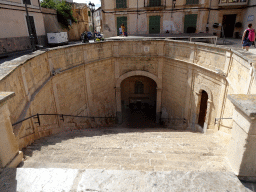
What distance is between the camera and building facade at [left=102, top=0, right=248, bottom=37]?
707 inches

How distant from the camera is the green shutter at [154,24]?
19.3 m

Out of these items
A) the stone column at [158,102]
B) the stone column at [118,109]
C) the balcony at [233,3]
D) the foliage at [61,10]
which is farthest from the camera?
the foliage at [61,10]

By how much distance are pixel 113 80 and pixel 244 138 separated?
39.3 ft

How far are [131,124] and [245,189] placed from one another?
12840 mm

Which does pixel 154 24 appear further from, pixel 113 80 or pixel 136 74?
pixel 113 80

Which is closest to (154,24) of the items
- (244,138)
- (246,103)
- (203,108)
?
(203,108)

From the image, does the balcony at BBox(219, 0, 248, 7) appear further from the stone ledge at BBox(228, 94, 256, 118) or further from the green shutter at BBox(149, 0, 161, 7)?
the stone ledge at BBox(228, 94, 256, 118)

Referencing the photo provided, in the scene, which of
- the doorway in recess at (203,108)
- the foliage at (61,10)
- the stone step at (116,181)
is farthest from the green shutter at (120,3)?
the stone step at (116,181)

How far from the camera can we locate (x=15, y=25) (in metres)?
16.2

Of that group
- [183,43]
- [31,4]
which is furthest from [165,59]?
[31,4]

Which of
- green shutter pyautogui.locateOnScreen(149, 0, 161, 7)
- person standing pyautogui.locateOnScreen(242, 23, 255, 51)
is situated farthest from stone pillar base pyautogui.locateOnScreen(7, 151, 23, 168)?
green shutter pyautogui.locateOnScreen(149, 0, 161, 7)

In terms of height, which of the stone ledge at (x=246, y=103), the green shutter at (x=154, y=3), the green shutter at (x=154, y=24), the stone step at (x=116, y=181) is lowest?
the stone step at (x=116, y=181)

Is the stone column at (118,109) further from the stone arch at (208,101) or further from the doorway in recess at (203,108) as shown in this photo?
the doorway in recess at (203,108)

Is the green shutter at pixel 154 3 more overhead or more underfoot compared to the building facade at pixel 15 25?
more overhead
